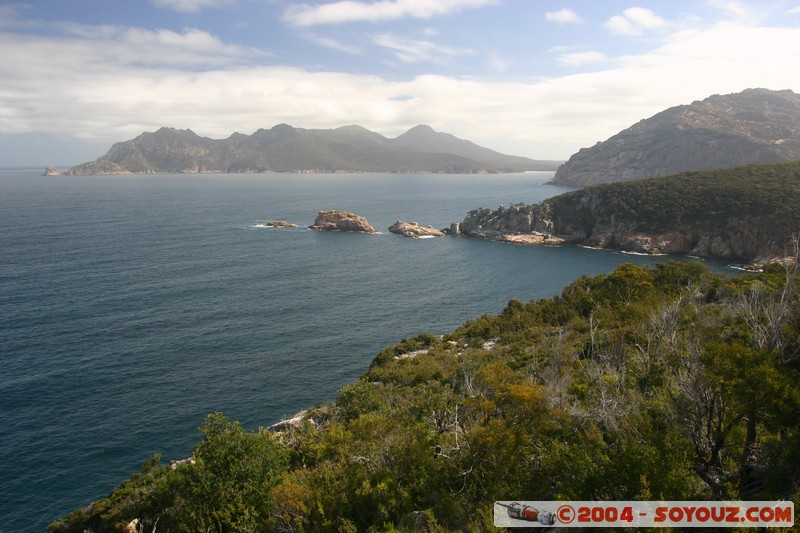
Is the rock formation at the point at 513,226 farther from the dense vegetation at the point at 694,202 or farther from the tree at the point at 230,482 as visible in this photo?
the tree at the point at 230,482

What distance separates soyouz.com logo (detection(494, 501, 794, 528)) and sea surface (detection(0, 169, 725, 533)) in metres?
25.5

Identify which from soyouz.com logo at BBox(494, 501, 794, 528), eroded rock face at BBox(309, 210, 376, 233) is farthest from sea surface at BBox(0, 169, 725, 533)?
soyouz.com logo at BBox(494, 501, 794, 528)

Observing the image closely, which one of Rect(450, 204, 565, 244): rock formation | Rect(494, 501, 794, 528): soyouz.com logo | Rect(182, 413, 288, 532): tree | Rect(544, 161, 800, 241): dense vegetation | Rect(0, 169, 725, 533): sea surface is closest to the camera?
Rect(494, 501, 794, 528): soyouz.com logo

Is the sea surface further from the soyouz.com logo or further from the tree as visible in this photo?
the soyouz.com logo

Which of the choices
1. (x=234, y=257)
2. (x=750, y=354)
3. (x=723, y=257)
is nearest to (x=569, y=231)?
(x=723, y=257)

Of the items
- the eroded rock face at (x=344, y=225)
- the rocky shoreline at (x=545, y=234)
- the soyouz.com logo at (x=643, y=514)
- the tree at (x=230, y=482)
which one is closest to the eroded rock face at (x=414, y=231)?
the rocky shoreline at (x=545, y=234)

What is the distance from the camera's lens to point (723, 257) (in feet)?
280

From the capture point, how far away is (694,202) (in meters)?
96.3

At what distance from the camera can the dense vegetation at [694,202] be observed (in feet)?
280

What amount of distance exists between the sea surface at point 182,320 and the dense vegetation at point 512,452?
28.9 ft

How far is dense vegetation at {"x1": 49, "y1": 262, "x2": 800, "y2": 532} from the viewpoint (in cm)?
1277

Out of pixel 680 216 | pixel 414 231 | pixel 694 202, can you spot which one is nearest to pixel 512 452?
pixel 680 216

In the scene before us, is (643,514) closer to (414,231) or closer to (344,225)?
(414,231)

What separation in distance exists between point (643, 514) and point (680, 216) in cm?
9989
